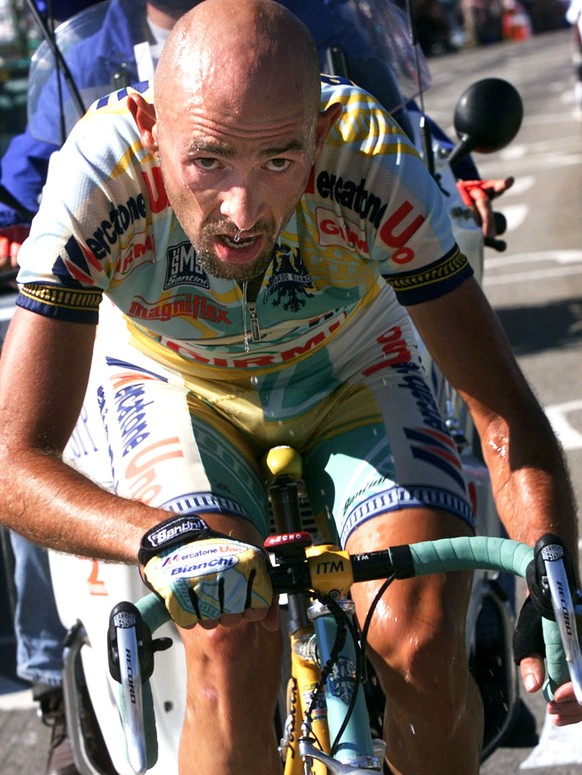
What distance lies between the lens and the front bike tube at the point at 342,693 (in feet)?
8.42

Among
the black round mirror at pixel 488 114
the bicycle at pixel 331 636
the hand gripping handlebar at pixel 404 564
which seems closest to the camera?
the bicycle at pixel 331 636

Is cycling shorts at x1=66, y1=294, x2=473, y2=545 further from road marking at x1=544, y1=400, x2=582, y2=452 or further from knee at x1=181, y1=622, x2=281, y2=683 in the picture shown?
road marking at x1=544, y1=400, x2=582, y2=452

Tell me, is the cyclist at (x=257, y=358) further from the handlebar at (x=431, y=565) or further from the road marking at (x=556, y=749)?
the road marking at (x=556, y=749)

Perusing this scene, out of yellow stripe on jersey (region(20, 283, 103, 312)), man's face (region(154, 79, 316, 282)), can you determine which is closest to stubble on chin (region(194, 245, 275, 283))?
man's face (region(154, 79, 316, 282))

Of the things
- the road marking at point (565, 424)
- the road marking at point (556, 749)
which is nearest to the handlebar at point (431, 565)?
the road marking at point (556, 749)

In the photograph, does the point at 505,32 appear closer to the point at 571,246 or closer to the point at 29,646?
the point at 571,246

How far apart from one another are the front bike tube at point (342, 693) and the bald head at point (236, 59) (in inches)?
39.2

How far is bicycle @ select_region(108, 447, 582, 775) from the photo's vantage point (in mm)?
2189

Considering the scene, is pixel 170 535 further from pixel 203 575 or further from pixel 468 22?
pixel 468 22

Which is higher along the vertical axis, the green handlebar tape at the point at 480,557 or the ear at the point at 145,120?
the ear at the point at 145,120

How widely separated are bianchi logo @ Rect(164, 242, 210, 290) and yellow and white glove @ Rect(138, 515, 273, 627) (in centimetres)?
91

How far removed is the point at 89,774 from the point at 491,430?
5.06 ft

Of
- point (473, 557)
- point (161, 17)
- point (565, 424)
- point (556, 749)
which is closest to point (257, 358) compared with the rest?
point (473, 557)

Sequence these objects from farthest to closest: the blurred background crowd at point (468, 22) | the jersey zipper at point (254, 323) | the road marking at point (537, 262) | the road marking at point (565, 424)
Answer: the blurred background crowd at point (468, 22) < the road marking at point (537, 262) < the road marking at point (565, 424) < the jersey zipper at point (254, 323)
